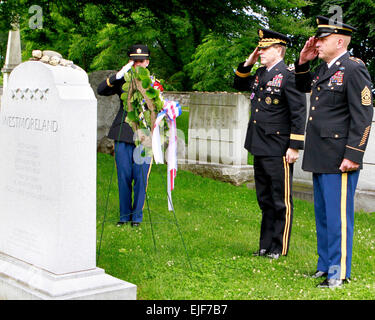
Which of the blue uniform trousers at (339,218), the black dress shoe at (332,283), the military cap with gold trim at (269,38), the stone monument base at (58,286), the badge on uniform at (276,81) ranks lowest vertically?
the black dress shoe at (332,283)

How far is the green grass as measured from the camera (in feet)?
18.4

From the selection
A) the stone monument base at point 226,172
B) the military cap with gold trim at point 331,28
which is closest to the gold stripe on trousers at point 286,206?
the military cap with gold trim at point 331,28

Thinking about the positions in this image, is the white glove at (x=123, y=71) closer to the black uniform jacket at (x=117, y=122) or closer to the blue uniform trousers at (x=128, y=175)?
the black uniform jacket at (x=117, y=122)

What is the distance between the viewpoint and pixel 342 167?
5617 mm

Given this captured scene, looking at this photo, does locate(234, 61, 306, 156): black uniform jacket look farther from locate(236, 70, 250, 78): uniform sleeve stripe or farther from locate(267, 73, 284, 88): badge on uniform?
locate(236, 70, 250, 78): uniform sleeve stripe

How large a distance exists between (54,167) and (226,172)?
7.35m

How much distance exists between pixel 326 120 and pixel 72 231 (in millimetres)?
2387

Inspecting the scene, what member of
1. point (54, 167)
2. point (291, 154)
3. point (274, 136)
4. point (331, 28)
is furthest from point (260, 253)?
point (54, 167)

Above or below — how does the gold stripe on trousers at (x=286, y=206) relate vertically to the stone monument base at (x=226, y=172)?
above

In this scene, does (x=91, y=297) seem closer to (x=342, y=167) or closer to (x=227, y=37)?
(x=342, y=167)

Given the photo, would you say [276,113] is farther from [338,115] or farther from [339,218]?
[339,218]

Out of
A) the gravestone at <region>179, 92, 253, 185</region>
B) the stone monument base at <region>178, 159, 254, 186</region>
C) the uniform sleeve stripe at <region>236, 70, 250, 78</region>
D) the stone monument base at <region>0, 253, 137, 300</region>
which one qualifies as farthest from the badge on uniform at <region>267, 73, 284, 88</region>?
the stone monument base at <region>178, 159, 254, 186</region>

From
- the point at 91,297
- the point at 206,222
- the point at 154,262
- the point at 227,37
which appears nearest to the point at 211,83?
the point at 227,37

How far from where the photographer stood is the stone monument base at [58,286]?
15.9ft
